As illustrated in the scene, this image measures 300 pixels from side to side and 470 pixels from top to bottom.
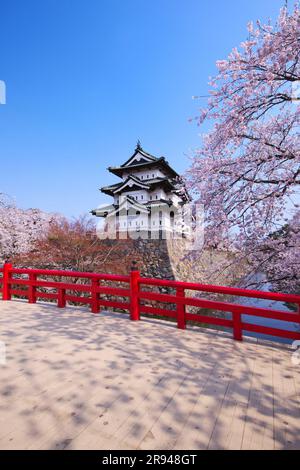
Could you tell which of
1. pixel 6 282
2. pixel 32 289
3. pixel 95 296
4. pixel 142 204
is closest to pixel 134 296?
pixel 95 296

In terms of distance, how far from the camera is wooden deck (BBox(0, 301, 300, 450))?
192cm

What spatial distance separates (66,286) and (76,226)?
6.32m

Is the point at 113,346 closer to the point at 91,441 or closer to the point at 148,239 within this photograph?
the point at 91,441

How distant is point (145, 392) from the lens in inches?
100

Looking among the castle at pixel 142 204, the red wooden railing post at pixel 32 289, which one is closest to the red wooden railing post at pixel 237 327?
the red wooden railing post at pixel 32 289

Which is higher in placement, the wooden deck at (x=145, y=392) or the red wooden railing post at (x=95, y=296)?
the red wooden railing post at (x=95, y=296)

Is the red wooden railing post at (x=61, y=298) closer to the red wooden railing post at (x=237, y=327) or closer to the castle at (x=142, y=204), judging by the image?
the red wooden railing post at (x=237, y=327)

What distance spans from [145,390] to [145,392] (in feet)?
0.13

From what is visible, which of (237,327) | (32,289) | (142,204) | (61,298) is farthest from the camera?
(142,204)

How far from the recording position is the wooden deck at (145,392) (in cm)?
192

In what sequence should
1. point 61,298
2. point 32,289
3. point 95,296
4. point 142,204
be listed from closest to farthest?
point 95,296
point 61,298
point 32,289
point 142,204

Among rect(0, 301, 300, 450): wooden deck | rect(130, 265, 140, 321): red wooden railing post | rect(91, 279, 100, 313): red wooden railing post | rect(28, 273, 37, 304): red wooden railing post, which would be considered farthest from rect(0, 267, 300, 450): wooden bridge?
rect(28, 273, 37, 304): red wooden railing post

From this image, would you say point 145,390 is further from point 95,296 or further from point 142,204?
point 142,204

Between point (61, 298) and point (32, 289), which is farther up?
point (32, 289)
